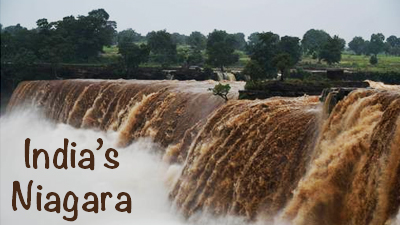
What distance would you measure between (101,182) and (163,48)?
37.6 m

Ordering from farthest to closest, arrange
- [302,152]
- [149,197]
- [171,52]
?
1. [171,52]
2. [149,197]
3. [302,152]

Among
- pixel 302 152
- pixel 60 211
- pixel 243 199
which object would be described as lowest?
pixel 60 211

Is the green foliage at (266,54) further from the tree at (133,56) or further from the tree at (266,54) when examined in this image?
the tree at (133,56)

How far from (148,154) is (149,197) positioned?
8.95ft

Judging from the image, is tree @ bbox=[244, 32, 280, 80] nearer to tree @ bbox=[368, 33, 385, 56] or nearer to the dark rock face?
the dark rock face

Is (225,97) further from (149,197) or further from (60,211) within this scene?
(60,211)

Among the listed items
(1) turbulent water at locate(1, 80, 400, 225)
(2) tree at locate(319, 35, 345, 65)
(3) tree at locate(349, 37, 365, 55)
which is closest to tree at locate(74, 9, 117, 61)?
(2) tree at locate(319, 35, 345, 65)

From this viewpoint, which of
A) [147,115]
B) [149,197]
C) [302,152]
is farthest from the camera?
[147,115]

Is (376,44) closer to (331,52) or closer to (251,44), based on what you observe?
(331,52)

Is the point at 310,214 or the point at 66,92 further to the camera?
the point at 66,92

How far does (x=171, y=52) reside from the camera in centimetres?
5241

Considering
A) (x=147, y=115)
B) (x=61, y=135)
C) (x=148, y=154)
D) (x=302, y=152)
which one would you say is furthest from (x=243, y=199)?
(x=61, y=135)

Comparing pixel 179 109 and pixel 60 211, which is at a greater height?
pixel 179 109

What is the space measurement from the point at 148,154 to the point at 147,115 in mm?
Result: 1998
